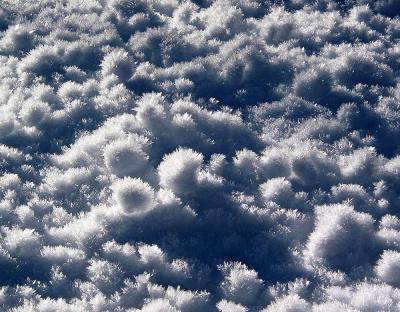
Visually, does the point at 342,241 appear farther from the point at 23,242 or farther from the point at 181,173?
the point at 23,242

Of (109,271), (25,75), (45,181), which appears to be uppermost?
(25,75)

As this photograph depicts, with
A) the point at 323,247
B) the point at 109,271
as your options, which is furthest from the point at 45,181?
the point at 323,247

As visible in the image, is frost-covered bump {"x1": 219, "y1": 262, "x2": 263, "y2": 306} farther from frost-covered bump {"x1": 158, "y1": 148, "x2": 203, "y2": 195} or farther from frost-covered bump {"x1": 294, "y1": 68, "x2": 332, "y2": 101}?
frost-covered bump {"x1": 294, "y1": 68, "x2": 332, "y2": 101}

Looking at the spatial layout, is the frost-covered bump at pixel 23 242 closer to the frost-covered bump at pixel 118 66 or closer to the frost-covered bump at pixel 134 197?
the frost-covered bump at pixel 134 197

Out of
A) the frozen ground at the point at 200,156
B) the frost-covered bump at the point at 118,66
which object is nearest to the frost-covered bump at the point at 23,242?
the frozen ground at the point at 200,156

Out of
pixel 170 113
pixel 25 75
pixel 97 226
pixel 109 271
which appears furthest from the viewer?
pixel 25 75

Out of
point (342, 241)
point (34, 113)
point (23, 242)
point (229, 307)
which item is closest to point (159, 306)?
point (229, 307)

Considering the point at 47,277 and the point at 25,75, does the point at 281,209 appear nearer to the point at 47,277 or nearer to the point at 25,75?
the point at 47,277
